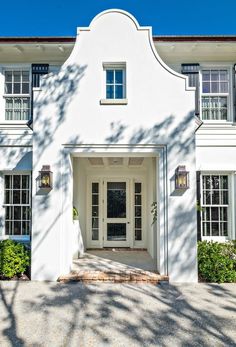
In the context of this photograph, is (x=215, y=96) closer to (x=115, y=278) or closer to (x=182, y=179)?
(x=182, y=179)

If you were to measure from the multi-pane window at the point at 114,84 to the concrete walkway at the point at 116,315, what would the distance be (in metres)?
4.86

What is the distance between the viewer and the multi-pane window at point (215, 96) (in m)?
9.08

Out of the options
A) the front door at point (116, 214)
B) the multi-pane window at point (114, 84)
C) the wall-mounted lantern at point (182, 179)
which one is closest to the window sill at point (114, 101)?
the multi-pane window at point (114, 84)

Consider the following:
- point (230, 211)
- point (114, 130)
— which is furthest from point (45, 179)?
point (230, 211)

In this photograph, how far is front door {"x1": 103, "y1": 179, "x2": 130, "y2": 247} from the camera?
35.9 feet

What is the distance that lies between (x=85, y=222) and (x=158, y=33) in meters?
7.24

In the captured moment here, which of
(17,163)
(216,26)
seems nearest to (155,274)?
(17,163)

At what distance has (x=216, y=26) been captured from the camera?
946 cm

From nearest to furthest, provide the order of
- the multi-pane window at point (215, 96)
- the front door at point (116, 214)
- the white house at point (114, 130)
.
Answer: the white house at point (114, 130), the multi-pane window at point (215, 96), the front door at point (116, 214)

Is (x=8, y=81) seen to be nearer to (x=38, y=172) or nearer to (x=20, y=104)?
(x=20, y=104)

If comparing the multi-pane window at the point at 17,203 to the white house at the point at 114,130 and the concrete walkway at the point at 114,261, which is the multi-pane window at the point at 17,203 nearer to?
the white house at the point at 114,130

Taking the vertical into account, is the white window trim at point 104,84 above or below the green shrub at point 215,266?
above

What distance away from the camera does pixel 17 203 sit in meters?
8.91

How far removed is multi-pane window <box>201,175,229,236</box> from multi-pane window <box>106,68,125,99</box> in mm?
3993
